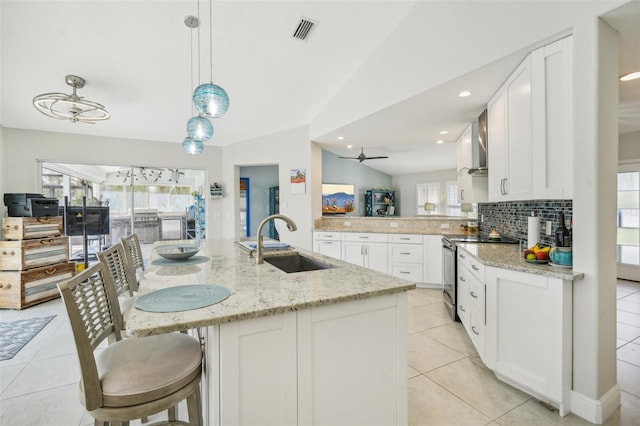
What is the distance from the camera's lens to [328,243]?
5.08m

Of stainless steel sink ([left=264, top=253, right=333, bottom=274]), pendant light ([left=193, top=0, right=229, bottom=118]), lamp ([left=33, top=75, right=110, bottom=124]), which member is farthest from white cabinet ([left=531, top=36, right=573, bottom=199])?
lamp ([left=33, top=75, right=110, bottom=124])

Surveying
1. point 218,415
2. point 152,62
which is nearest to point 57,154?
point 152,62

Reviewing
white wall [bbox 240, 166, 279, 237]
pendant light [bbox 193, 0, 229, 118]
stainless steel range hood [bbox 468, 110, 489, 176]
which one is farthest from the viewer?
white wall [bbox 240, 166, 279, 237]

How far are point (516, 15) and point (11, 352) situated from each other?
16.1 ft

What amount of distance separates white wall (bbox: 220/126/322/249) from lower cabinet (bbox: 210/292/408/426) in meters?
3.90

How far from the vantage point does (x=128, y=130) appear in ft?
16.4

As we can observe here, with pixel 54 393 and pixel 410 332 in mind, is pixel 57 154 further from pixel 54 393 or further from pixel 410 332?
pixel 410 332

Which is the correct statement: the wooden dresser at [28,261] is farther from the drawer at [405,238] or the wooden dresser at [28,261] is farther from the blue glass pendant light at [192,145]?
the drawer at [405,238]

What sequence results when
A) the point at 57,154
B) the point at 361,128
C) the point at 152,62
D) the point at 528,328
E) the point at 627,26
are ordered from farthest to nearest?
the point at 57,154 < the point at 361,128 < the point at 152,62 < the point at 528,328 < the point at 627,26

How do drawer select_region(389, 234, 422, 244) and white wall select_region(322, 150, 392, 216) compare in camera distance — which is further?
white wall select_region(322, 150, 392, 216)

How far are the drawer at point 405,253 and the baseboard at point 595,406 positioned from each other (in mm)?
2698

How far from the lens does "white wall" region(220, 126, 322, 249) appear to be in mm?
5301

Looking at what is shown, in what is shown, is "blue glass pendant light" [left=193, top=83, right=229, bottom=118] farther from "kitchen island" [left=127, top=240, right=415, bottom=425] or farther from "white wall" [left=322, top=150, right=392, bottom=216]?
"white wall" [left=322, top=150, right=392, bottom=216]

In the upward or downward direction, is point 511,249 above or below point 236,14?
below
